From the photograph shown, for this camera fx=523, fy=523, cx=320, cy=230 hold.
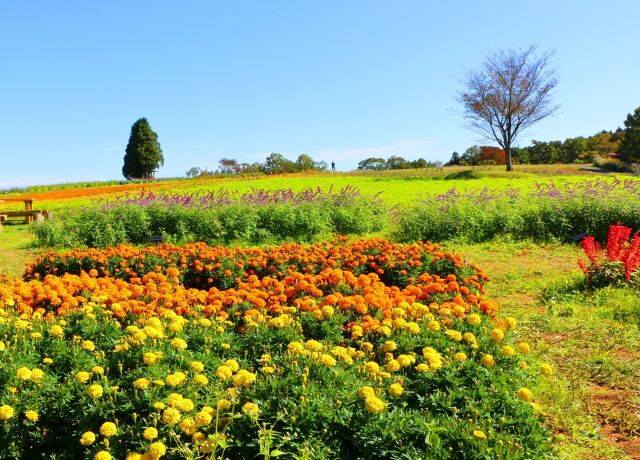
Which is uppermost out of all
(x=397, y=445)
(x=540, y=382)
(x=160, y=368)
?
(x=160, y=368)

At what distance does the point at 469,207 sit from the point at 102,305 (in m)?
9.72

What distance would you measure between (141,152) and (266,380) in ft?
155

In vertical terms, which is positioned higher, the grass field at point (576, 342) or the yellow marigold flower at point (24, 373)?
the yellow marigold flower at point (24, 373)

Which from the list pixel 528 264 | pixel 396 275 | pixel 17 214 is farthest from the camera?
pixel 17 214

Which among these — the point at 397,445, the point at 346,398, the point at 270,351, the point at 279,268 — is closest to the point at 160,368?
the point at 270,351

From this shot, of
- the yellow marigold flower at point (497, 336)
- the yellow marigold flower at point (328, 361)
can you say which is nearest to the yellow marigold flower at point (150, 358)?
the yellow marigold flower at point (328, 361)

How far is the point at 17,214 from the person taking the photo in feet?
57.3

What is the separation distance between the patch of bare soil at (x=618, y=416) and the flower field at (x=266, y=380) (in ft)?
1.75

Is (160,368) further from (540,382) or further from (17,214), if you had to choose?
(17,214)

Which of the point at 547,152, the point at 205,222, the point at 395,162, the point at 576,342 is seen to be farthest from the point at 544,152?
the point at 576,342

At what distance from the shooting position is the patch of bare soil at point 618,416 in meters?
3.43

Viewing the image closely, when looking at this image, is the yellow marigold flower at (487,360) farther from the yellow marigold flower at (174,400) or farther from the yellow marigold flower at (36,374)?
the yellow marigold flower at (36,374)

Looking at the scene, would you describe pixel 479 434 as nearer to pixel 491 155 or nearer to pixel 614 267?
pixel 614 267

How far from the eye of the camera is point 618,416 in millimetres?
3730
